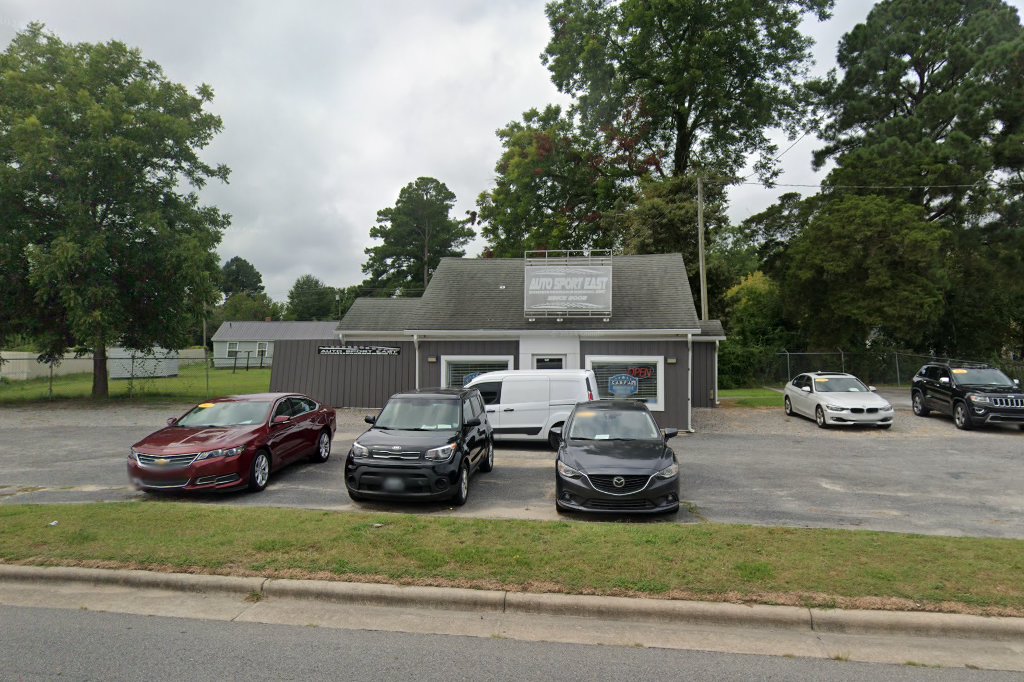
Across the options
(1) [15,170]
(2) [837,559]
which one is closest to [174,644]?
(2) [837,559]

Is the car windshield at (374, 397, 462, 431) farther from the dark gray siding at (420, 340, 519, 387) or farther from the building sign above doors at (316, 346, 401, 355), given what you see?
the building sign above doors at (316, 346, 401, 355)

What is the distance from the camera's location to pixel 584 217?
123ft

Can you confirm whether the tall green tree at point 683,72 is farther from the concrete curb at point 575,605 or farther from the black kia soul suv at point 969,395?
the concrete curb at point 575,605

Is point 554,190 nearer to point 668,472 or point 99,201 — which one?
point 99,201

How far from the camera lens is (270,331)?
204ft

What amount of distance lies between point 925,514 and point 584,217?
30.8m

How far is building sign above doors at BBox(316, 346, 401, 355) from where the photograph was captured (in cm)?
2050

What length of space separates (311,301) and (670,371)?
81.4 metres

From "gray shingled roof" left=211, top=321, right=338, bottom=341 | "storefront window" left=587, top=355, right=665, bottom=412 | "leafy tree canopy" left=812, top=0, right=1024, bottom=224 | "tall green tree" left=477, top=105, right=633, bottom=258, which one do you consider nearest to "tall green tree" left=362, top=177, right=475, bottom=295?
"gray shingled roof" left=211, top=321, right=338, bottom=341

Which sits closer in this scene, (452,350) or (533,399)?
(533,399)

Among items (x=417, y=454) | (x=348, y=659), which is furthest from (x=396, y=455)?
(x=348, y=659)

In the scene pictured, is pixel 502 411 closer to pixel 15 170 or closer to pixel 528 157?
pixel 15 170

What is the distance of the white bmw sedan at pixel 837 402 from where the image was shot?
16719mm

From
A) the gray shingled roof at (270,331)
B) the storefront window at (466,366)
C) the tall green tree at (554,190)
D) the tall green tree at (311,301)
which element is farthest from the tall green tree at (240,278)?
the storefront window at (466,366)
